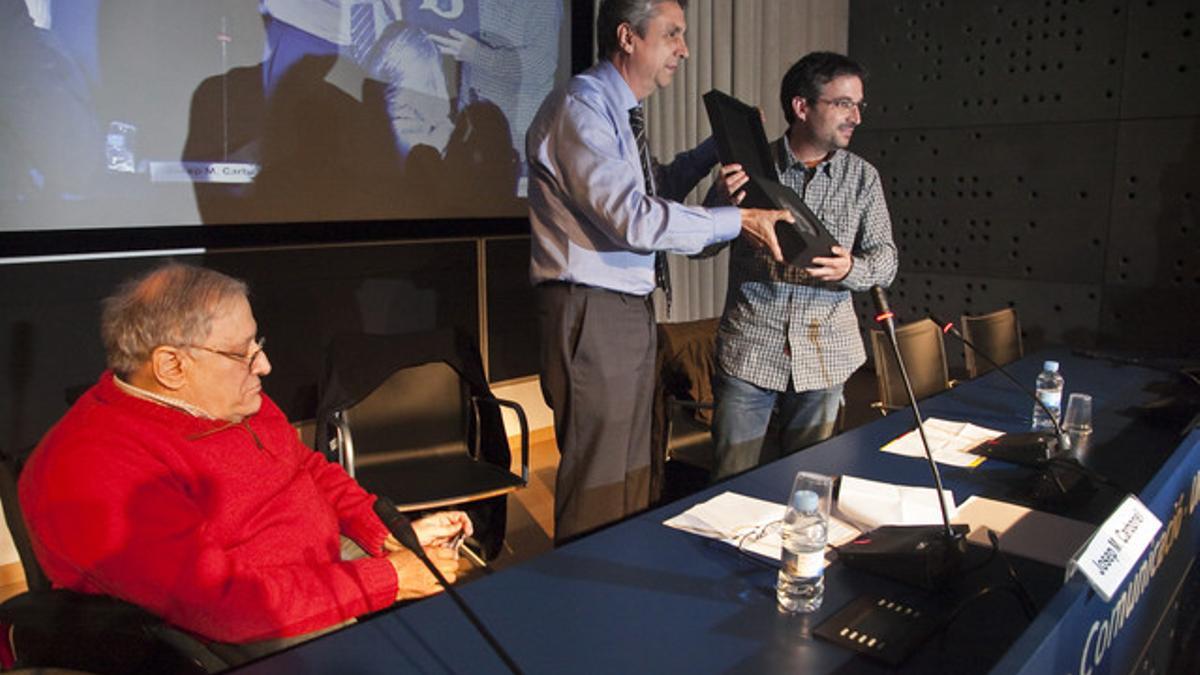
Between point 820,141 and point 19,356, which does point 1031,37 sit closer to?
point 820,141

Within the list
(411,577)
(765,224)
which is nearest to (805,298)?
(765,224)

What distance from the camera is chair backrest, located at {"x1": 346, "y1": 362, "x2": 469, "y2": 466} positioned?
9.25ft

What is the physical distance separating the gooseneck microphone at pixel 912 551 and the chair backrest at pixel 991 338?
2.14 meters

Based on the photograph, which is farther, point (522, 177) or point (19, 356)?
point (522, 177)

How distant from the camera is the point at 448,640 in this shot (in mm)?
1042

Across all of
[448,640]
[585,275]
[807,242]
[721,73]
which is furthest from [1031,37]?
[448,640]

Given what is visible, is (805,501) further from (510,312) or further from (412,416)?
(510,312)

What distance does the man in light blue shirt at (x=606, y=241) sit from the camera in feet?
6.30

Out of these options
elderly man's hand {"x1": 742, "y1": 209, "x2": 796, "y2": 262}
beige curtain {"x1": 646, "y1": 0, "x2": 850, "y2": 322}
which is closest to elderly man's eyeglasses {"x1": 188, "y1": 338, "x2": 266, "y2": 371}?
elderly man's hand {"x1": 742, "y1": 209, "x2": 796, "y2": 262}

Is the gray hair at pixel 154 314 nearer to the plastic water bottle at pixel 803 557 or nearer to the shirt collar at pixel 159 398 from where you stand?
the shirt collar at pixel 159 398

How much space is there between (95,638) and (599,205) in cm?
126

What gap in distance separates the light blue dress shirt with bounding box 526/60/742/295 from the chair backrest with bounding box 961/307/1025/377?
172cm

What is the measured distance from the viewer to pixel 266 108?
10.0ft

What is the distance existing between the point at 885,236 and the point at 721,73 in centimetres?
224
